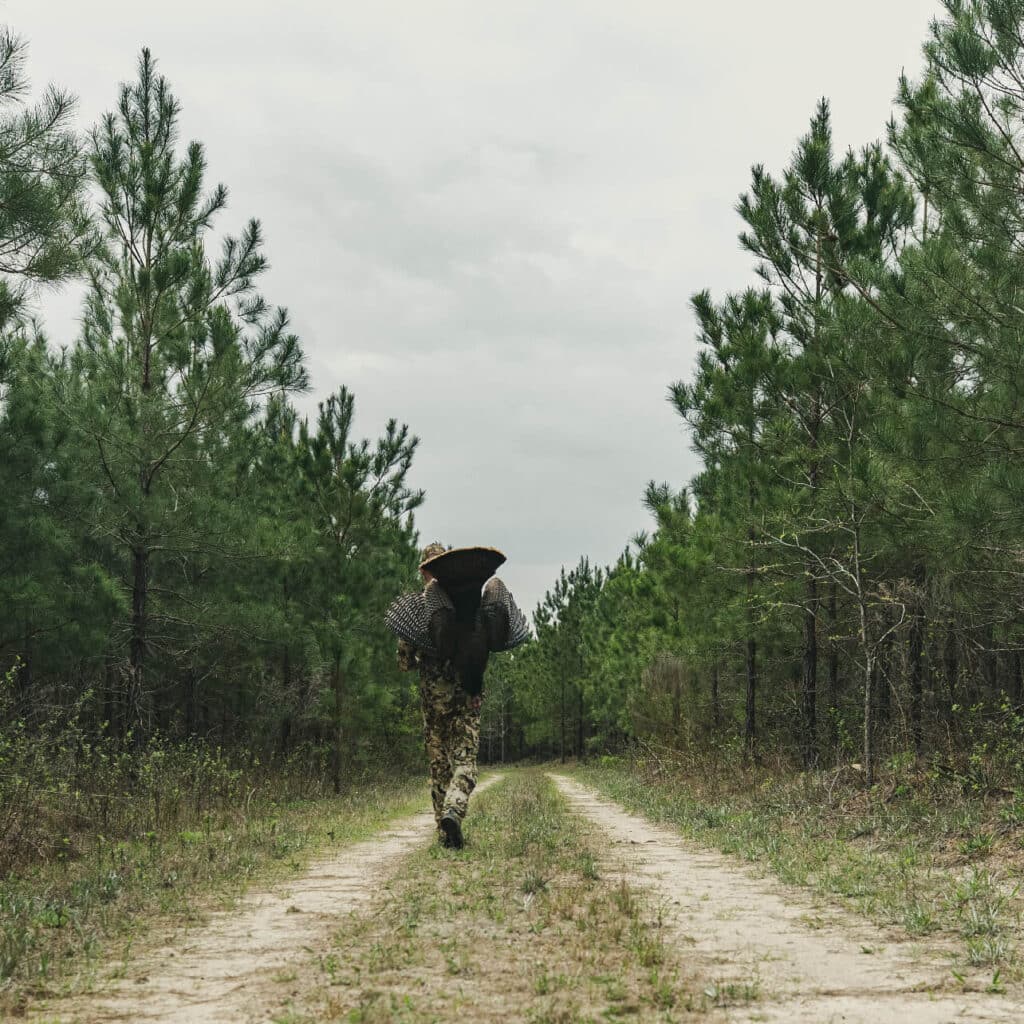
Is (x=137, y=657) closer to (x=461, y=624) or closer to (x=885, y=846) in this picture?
(x=461, y=624)

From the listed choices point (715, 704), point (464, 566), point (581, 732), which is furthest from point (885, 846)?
point (581, 732)

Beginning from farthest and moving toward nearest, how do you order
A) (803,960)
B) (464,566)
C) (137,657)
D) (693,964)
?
(137,657)
(464,566)
(803,960)
(693,964)

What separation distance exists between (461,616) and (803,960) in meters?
4.63

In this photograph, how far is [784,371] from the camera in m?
13.2

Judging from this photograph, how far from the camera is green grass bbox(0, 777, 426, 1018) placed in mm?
4172

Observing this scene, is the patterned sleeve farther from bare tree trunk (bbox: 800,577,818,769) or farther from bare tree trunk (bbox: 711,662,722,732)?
bare tree trunk (bbox: 711,662,722,732)

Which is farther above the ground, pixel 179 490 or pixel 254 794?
pixel 179 490

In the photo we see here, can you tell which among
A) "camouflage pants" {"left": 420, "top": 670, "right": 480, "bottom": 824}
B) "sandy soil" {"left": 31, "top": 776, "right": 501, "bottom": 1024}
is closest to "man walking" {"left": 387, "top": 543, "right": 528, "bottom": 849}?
"camouflage pants" {"left": 420, "top": 670, "right": 480, "bottom": 824}

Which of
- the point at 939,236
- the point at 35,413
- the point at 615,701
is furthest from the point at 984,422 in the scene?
the point at 615,701

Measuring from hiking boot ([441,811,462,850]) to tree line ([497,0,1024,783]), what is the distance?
4.61 meters

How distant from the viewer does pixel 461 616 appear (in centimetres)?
830

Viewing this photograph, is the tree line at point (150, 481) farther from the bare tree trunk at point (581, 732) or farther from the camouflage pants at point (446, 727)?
the bare tree trunk at point (581, 732)

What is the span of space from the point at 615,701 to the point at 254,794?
70.1ft

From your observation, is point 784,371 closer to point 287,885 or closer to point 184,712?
point 287,885
